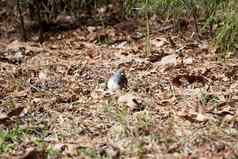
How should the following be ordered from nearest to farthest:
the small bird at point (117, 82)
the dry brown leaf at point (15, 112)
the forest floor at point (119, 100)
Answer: the forest floor at point (119, 100), the dry brown leaf at point (15, 112), the small bird at point (117, 82)

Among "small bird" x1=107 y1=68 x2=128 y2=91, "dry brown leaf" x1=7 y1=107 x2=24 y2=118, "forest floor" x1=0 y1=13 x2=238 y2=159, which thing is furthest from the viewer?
"small bird" x1=107 y1=68 x2=128 y2=91

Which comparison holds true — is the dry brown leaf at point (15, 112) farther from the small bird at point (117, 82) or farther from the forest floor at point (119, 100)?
the small bird at point (117, 82)

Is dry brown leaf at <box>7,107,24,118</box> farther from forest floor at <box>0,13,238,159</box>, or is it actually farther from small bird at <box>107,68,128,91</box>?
small bird at <box>107,68,128,91</box>

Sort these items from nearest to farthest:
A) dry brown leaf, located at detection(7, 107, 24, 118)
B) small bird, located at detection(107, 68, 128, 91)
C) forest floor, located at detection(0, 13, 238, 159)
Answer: forest floor, located at detection(0, 13, 238, 159)
dry brown leaf, located at detection(7, 107, 24, 118)
small bird, located at detection(107, 68, 128, 91)

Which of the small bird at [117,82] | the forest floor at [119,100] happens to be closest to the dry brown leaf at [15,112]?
the forest floor at [119,100]

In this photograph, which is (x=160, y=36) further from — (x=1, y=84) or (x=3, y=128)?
(x=3, y=128)

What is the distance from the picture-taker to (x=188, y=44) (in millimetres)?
3518

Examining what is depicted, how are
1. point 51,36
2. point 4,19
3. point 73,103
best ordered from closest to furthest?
point 73,103 → point 51,36 → point 4,19

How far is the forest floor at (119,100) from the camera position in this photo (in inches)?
83.0

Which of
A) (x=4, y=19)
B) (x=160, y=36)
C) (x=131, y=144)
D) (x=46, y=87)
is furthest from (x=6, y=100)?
(x=4, y=19)

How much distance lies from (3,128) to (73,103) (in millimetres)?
391

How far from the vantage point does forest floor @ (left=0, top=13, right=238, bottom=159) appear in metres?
2.11

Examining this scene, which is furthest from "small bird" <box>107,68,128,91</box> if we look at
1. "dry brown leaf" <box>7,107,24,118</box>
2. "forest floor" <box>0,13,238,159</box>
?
"dry brown leaf" <box>7,107,24,118</box>

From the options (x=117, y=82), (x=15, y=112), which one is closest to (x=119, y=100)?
(x=117, y=82)
